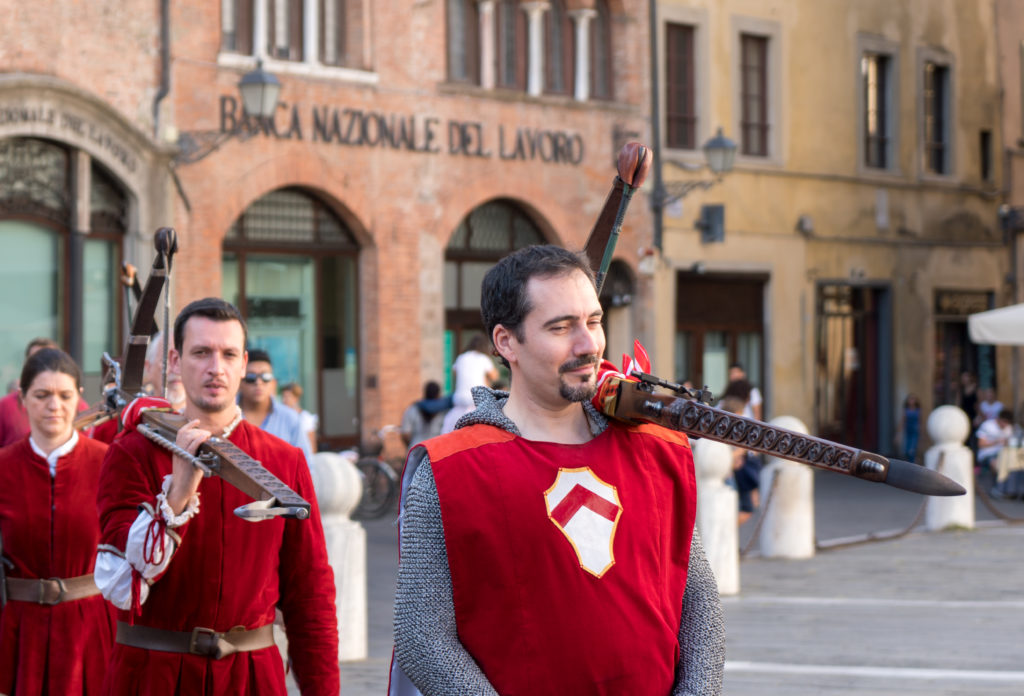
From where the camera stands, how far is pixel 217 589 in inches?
180

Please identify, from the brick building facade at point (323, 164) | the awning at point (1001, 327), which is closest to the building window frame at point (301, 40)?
the brick building facade at point (323, 164)

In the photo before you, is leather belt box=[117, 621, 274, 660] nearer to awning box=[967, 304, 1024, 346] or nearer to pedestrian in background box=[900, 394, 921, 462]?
awning box=[967, 304, 1024, 346]

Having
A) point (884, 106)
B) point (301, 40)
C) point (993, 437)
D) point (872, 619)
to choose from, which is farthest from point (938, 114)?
point (872, 619)

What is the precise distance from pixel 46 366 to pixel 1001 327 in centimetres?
1569

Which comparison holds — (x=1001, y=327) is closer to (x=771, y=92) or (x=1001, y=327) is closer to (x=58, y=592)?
(x=771, y=92)

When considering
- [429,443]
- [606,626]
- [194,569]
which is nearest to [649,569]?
[606,626]

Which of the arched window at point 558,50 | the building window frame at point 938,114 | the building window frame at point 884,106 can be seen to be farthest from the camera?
the building window frame at point 938,114

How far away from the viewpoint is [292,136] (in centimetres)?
2050

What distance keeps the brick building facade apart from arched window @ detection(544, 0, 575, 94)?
33 mm

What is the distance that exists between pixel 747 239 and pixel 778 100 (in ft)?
8.04

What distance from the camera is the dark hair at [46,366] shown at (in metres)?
6.27

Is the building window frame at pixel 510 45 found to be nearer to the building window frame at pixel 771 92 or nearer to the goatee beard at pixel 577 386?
the building window frame at pixel 771 92

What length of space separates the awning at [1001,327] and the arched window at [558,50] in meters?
7.12

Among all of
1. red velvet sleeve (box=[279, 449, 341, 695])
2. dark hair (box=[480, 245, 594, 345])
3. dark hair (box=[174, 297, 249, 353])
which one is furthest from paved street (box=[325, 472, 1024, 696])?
dark hair (box=[480, 245, 594, 345])
